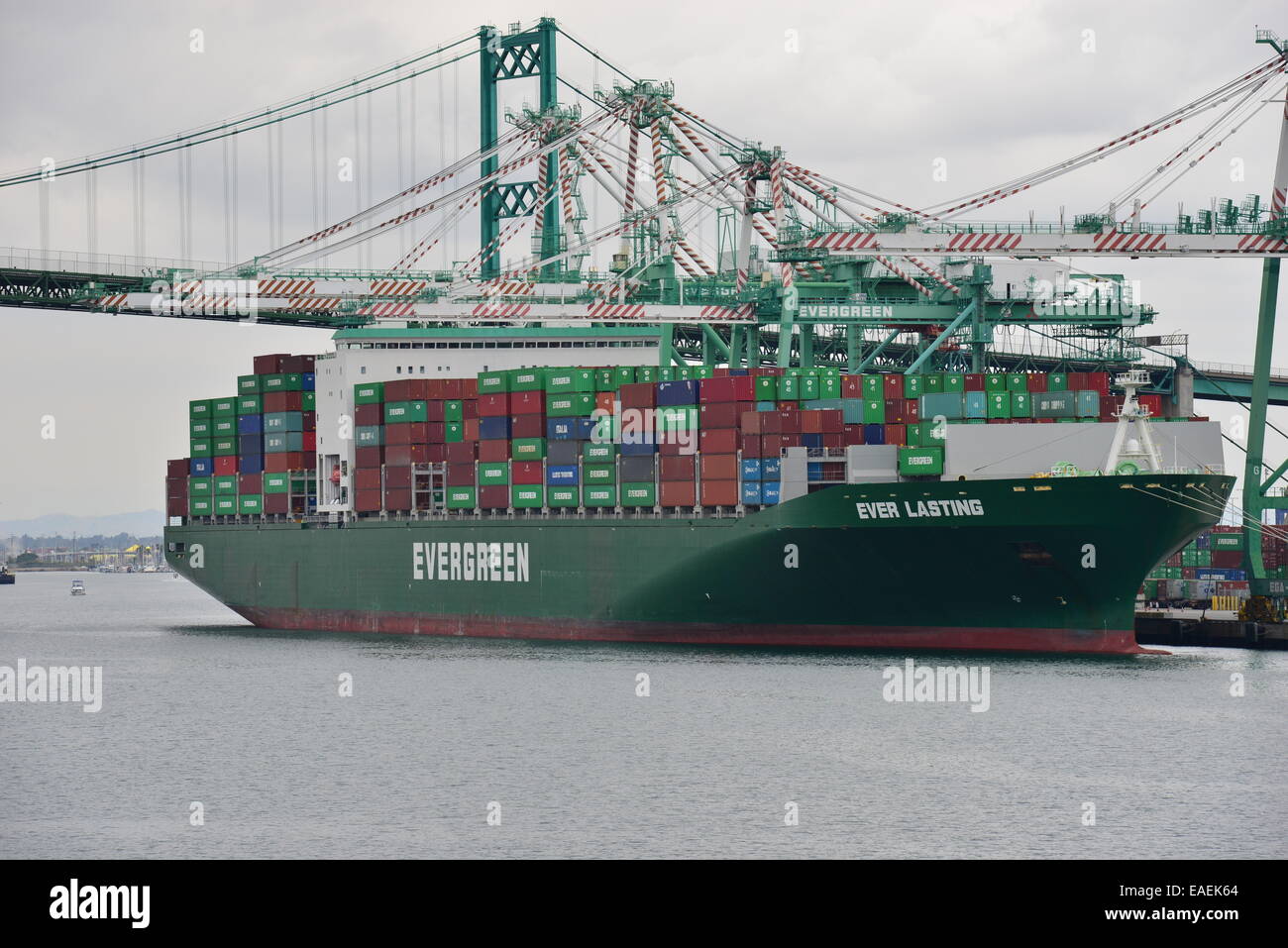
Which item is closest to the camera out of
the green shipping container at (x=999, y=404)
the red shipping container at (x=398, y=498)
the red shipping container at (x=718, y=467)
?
the green shipping container at (x=999, y=404)

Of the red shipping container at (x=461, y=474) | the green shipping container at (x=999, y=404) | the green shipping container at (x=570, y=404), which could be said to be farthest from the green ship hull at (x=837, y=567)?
the green shipping container at (x=999, y=404)

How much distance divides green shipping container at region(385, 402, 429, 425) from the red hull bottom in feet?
23.2

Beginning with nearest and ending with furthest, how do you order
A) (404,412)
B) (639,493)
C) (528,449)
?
(639,493), (528,449), (404,412)

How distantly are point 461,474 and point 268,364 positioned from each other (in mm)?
13900

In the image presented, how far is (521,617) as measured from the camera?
2293 inches

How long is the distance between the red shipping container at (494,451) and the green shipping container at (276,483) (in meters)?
11.9

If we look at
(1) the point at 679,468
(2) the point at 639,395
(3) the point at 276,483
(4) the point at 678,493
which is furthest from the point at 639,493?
(3) the point at 276,483

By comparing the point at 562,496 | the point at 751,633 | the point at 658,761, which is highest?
the point at 562,496

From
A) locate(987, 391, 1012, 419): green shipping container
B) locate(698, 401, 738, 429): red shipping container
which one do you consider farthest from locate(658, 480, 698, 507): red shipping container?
locate(987, 391, 1012, 419): green shipping container

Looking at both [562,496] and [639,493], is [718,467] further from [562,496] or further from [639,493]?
[562,496]

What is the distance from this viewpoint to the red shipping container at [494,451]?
57625 millimetres

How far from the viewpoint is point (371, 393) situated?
62.6m

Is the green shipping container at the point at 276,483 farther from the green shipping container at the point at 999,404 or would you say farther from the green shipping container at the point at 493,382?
the green shipping container at the point at 999,404
